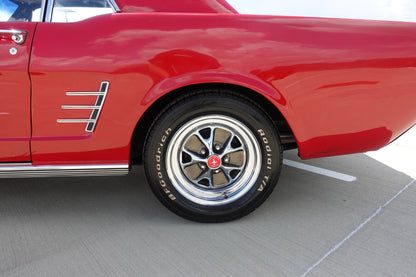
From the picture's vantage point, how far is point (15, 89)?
1808 millimetres

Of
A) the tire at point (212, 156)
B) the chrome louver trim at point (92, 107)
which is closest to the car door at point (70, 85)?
the chrome louver trim at point (92, 107)

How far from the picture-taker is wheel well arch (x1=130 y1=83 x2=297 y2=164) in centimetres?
199

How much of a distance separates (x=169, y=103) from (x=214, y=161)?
1.45 feet

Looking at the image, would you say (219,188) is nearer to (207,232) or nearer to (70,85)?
(207,232)

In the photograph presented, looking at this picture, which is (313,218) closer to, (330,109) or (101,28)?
(330,109)

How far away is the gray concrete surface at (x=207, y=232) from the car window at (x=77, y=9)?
117 centimetres

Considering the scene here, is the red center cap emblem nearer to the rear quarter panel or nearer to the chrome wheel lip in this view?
the chrome wheel lip

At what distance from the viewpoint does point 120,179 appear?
2.76 metres

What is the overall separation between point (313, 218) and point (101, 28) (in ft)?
5.25

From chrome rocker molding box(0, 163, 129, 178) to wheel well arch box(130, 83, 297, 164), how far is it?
0.19 metres

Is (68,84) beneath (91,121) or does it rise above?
above

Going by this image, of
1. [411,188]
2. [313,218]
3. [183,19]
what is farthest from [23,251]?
[411,188]

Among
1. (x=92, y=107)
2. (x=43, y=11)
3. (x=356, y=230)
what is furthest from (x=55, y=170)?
(x=356, y=230)

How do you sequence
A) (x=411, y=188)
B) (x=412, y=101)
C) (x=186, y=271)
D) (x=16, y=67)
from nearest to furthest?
(x=186, y=271) < (x=16, y=67) < (x=412, y=101) < (x=411, y=188)
